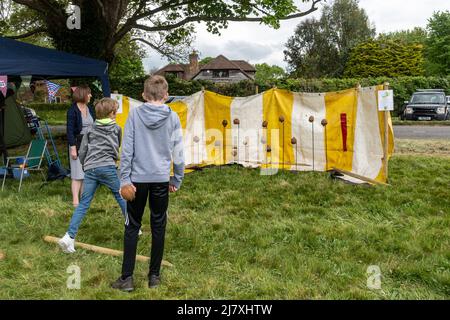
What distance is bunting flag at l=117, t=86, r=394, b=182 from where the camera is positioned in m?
8.17

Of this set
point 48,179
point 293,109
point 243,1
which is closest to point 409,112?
point 243,1

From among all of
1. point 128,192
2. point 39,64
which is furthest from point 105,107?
point 39,64

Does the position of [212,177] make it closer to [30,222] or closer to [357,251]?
[30,222]

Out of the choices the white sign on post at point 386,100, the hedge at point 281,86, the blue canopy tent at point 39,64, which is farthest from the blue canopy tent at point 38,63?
the hedge at point 281,86

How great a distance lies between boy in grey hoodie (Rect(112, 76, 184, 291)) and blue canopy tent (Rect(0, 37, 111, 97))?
489 centimetres

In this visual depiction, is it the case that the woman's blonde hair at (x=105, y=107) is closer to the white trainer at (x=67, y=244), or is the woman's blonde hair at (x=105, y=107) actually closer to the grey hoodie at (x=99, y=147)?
the grey hoodie at (x=99, y=147)

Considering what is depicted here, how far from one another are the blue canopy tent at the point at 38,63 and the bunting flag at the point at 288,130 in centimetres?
102

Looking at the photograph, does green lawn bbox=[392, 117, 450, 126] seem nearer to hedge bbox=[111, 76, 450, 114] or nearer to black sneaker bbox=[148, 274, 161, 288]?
hedge bbox=[111, 76, 450, 114]

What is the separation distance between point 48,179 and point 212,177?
9.91 ft

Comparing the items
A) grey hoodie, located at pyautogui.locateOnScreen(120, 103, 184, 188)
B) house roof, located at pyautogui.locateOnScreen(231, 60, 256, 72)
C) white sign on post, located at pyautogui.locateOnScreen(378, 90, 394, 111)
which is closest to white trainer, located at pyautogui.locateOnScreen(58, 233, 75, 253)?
grey hoodie, located at pyautogui.locateOnScreen(120, 103, 184, 188)

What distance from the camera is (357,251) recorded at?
449 centimetres

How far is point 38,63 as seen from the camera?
789cm

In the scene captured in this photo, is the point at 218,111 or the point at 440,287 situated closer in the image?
the point at 440,287

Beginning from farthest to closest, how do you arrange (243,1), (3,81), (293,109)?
(243,1) < (293,109) < (3,81)
